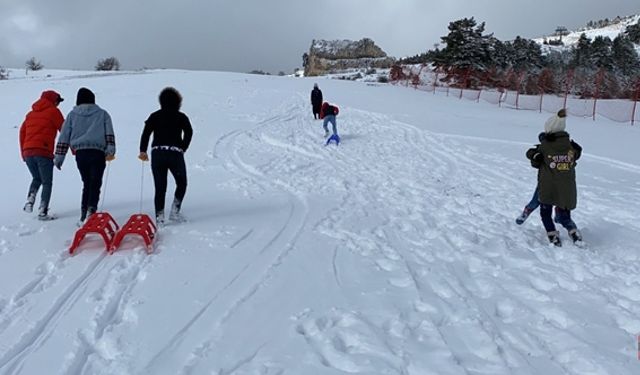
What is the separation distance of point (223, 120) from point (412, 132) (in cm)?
700

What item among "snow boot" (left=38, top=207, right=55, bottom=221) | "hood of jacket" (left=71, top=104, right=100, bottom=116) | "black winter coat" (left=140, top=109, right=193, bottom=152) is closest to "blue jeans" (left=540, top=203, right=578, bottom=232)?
"black winter coat" (left=140, top=109, right=193, bottom=152)

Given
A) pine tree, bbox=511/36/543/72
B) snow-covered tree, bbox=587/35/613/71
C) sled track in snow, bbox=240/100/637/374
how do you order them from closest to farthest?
1. sled track in snow, bbox=240/100/637/374
2. snow-covered tree, bbox=587/35/613/71
3. pine tree, bbox=511/36/543/72

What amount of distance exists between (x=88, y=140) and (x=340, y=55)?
3467 inches

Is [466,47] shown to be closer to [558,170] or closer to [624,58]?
[624,58]

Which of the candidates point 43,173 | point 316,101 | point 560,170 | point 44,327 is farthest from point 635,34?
point 44,327

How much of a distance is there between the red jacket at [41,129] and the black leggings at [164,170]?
1592mm

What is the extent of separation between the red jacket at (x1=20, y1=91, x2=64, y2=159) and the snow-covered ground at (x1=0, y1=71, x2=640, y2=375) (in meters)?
0.94

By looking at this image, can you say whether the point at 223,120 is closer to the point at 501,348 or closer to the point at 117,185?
the point at 117,185

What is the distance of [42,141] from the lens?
616 cm

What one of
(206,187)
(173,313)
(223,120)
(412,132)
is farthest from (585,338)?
(223,120)

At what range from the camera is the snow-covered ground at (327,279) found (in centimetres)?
325

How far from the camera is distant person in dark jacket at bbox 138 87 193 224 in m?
5.82

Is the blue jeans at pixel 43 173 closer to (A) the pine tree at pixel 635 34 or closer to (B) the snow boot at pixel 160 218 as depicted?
(B) the snow boot at pixel 160 218

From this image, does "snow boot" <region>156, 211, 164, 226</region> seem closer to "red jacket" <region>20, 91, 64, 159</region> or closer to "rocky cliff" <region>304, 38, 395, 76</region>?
"red jacket" <region>20, 91, 64, 159</region>
